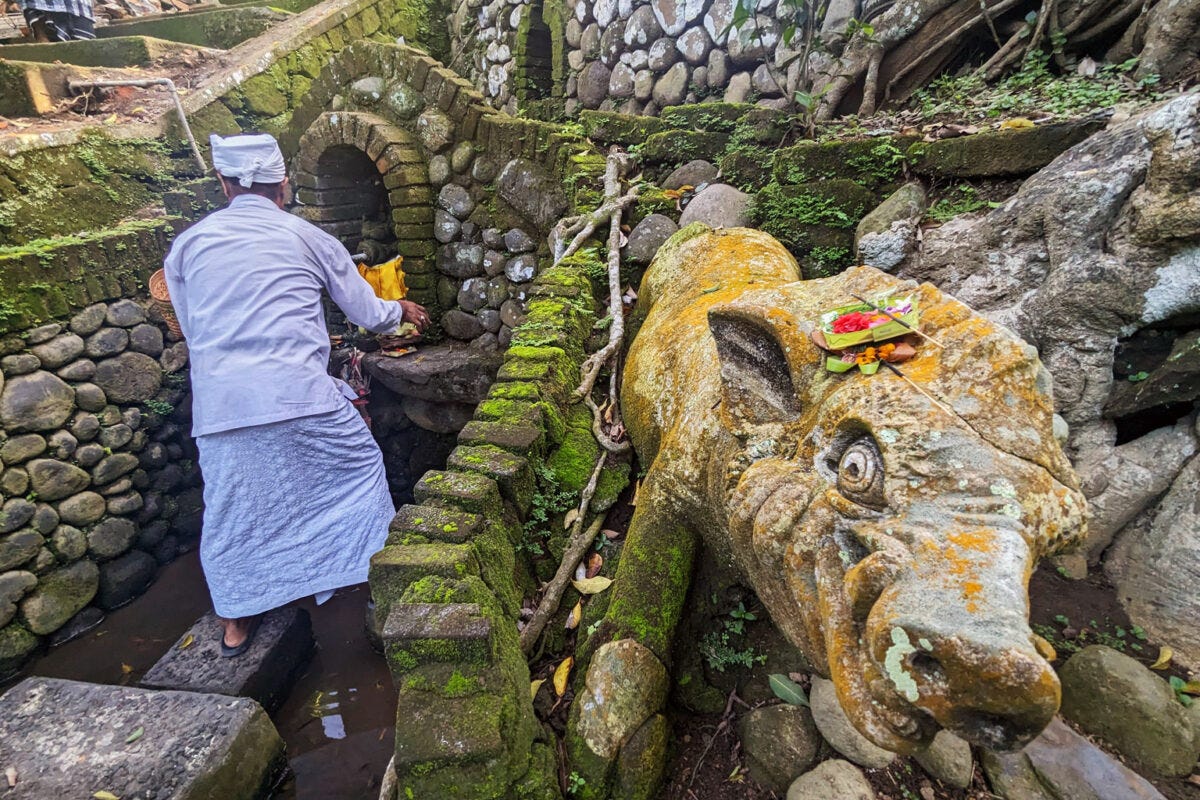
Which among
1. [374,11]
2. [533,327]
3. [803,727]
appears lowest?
[803,727]

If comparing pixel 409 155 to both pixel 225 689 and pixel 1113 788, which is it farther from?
pixel 1113 788

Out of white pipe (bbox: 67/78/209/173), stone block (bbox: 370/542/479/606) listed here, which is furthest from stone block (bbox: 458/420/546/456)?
white pipe (bbox: 67/78/209/173)

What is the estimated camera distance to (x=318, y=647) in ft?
11.8

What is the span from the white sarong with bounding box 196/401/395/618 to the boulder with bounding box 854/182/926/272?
113 inches

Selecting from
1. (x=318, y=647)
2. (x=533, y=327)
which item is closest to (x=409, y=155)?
(x=533, y=327)

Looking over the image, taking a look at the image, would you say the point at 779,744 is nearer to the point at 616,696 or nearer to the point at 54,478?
the point at 616,696

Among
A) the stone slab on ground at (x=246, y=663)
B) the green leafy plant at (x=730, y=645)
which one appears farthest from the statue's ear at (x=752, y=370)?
the stone slab on ground at (x=246, y=663)

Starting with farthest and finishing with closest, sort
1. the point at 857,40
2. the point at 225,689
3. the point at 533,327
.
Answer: the point at 857,40
the point at 533,327
the point at 225,689

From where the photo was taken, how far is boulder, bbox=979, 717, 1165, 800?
1462 millimetres

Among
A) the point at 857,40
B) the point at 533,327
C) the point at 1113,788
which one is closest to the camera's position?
the point at 1113,788

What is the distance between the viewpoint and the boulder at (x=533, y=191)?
4629 mm

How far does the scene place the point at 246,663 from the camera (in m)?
3.06

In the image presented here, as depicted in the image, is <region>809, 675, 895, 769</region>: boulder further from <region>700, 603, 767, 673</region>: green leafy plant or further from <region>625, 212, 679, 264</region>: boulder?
<region>625, 212, 679, 264</region>: boulder

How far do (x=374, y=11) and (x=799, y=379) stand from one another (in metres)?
10.0
